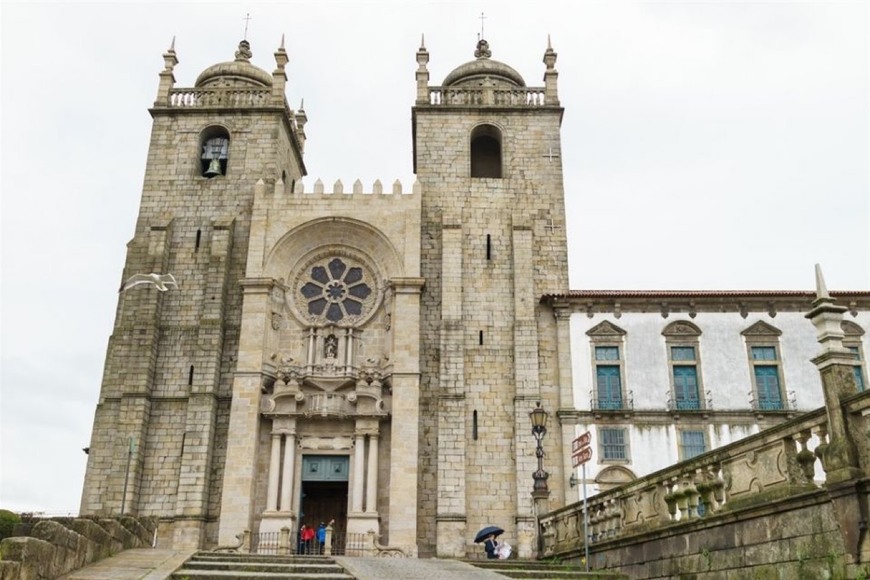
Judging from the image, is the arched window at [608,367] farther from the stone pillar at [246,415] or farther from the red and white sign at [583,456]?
the red and white sign at [583,456]

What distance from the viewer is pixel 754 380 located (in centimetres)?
2486

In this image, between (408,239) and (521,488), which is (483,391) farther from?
(408,239)

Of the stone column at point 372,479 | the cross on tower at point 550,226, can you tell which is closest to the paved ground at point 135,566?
the stone column at point 372,479

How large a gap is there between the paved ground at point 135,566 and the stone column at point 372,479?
10045 mm

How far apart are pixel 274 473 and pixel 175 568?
12.9 meters

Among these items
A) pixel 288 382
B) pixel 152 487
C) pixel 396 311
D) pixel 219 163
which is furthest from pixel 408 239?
pixel 152 487

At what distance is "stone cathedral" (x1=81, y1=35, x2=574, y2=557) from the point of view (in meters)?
24.1

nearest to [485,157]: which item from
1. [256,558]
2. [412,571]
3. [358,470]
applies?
[358,470]

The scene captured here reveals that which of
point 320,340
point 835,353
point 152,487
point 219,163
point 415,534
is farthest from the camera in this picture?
point 219,163

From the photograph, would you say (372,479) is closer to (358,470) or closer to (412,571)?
(358,470)

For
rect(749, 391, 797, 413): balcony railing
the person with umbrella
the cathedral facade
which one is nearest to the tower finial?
the person with umbrella

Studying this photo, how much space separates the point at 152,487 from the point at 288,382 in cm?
519

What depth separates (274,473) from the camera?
2416 cm

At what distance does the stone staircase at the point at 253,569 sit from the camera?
424 inches
